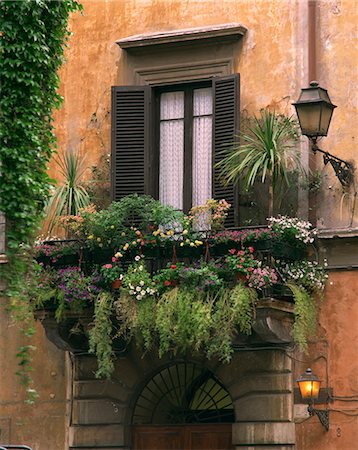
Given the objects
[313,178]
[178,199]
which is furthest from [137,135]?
[313,178]

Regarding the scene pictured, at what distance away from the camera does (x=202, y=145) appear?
23453 millimetres

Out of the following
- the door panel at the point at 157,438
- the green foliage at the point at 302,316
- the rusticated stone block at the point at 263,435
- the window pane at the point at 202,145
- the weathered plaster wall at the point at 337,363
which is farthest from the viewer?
the window pane at the point at 202,145

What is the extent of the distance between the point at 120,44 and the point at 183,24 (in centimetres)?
100

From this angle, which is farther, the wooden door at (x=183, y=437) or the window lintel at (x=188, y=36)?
the window lintel at (x=188, y=36)

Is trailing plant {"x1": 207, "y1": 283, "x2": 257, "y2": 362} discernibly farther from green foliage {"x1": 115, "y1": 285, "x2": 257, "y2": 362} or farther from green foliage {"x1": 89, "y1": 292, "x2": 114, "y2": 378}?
green foliage {"x1": 89, "y1": 292, "x2": 114, "y2": 378}

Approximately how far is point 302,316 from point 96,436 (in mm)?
3743

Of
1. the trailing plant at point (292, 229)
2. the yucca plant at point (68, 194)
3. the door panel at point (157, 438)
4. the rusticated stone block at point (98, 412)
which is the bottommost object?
the door panel at point (157, 438)

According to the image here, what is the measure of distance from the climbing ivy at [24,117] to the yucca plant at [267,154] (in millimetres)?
2952

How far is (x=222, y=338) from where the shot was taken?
21.3 m

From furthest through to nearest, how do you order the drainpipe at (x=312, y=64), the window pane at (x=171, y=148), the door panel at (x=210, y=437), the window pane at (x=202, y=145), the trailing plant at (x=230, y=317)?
the window pane at (x=171, y=148) → the window pane at (x=202, y=145) → the door panel at (x=210, y=437) → the drainpipe at (x=312, y=64) → the trailing plant at (x=230, y=317)

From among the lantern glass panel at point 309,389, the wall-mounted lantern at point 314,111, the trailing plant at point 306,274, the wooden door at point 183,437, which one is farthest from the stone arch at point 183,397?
the wall-mounted lantern at point 314,111

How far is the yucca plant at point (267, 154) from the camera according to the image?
22.0 m

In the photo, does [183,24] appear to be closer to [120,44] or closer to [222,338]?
[120,44]

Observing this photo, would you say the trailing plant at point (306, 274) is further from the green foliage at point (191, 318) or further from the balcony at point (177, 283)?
the green foliage at point (191, 318)
